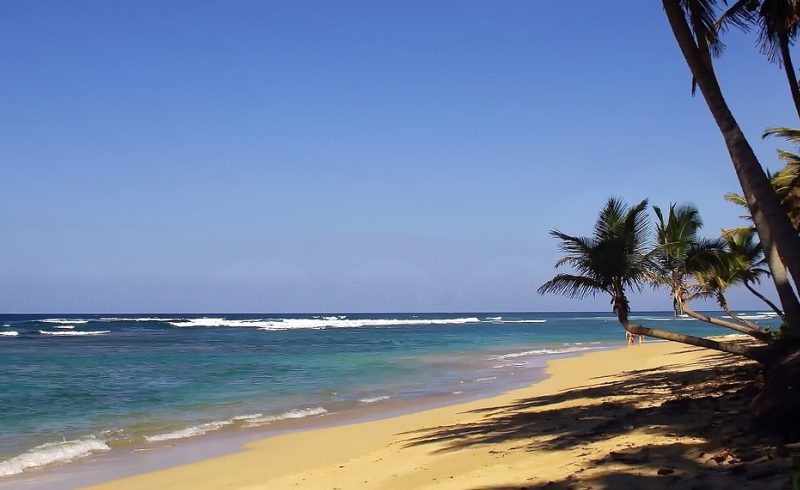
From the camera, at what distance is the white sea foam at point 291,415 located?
14023mm

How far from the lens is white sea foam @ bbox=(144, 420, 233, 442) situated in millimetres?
12195

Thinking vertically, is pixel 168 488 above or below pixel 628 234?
below

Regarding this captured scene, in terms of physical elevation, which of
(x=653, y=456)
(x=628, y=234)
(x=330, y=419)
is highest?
(x=628, y=234)

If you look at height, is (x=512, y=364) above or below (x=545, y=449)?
below

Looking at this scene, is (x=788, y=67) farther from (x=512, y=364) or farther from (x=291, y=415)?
(x=512, y=364)

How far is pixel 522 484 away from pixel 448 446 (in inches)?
116

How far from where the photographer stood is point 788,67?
944 cm

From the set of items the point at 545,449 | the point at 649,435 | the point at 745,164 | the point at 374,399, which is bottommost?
the point at 374,399

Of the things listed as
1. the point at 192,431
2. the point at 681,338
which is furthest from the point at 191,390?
the point at 681,338

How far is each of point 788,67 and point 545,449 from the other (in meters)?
6.67

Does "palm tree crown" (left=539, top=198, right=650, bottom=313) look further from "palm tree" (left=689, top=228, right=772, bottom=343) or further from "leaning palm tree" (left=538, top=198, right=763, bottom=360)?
"palm tree" (left=689, top=228, right=772, bottom=343)

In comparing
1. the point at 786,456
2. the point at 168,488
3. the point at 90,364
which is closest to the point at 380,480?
the point at 168,488

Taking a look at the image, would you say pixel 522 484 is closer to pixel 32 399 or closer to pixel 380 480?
pixel 380 480

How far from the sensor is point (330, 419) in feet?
46.6
